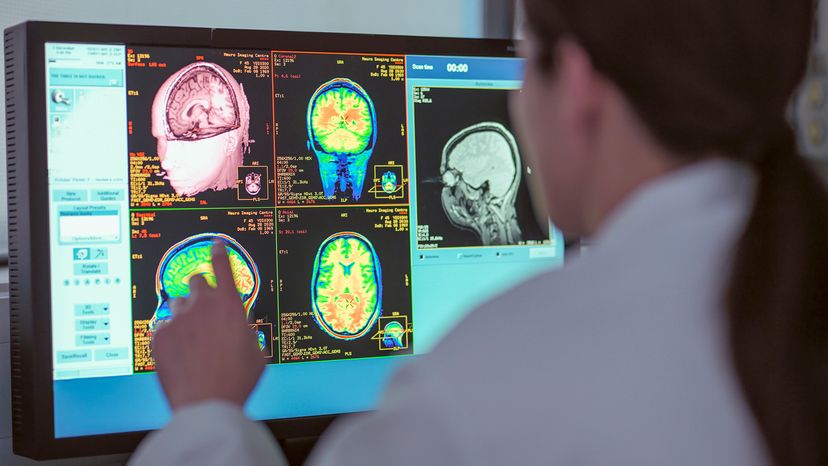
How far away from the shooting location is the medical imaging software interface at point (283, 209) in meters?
1.05

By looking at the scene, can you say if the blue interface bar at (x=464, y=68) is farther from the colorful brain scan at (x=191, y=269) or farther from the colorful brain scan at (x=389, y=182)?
the colorful brain scan at (x=191, y=269)

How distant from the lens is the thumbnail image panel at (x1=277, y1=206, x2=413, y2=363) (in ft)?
3.66

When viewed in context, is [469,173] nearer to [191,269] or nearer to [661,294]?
[191,269]

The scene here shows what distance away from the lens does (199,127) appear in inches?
43.0

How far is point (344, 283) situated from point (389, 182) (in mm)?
150

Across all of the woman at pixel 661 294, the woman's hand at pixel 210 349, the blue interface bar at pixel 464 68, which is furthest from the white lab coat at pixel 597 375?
the blue interface bar at pixel 464 68

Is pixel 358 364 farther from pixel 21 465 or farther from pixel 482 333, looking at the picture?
pixel 482 333

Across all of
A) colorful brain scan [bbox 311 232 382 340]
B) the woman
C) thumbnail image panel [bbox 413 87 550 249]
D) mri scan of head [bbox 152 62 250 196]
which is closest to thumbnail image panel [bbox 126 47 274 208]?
mri scan of head [bbox 152 62 250 196]

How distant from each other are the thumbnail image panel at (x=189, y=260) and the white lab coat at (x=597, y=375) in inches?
23.7

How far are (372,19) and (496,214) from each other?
67cm

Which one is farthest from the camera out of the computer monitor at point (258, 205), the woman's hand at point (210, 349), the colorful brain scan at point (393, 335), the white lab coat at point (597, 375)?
the colorful brain scan at point (393, 335)

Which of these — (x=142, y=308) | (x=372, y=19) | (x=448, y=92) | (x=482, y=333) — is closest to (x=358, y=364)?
(x=142, y=308)

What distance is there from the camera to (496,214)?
4.02 feet

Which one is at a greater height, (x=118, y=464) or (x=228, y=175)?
(x=228, y=175)
